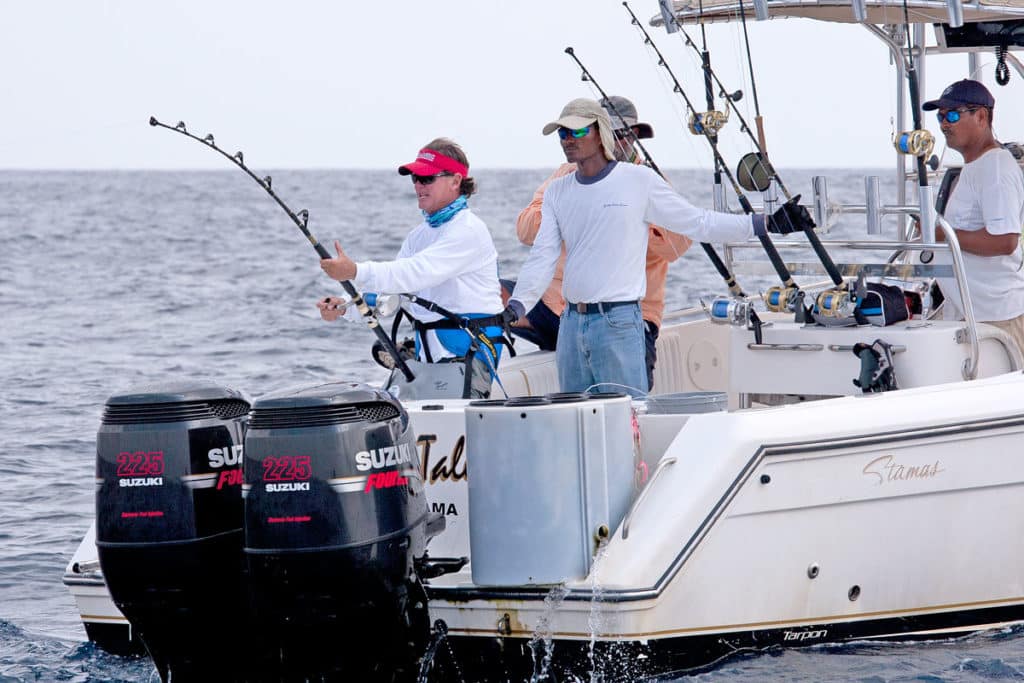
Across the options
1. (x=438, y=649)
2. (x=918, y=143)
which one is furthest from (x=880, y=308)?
(x=438, y=649)

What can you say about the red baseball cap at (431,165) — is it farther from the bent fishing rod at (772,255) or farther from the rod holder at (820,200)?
the rod holder at (820,200)

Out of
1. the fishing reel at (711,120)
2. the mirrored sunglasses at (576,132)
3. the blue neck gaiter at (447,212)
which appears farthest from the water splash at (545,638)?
the fishing reel at (711,120)

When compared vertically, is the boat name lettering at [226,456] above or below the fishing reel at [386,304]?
below

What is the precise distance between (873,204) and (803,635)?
151 cm

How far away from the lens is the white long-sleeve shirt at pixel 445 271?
458 centimetres

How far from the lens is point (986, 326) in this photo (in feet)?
17.1

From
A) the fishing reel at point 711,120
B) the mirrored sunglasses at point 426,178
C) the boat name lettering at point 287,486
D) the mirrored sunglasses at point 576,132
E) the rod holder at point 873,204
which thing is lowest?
the boat name lettering at point 287,486

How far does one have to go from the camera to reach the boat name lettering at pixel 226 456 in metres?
3.87

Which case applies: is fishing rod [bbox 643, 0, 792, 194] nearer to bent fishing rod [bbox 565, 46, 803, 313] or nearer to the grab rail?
bent fishing rod [bbox 565, 46, 803, 313]

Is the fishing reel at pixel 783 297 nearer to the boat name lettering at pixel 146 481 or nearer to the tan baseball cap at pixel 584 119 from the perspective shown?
the tan baseball cap at pixel 584 119

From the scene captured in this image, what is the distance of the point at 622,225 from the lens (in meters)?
4.93

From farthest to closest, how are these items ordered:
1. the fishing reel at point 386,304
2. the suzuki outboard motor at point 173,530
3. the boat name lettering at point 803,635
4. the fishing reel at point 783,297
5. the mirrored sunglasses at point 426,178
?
the fishing reel at point 783,297
the mirrored sunglasses at point 426,178
the fishing reel at point 386,304
the boat name lettering at point 803,635
the suzuki outboard motor at point 173,530

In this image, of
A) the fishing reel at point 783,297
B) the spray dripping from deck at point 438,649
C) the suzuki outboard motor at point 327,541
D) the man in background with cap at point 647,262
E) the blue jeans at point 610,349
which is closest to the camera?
the suzuki outboard motor at point 327,541

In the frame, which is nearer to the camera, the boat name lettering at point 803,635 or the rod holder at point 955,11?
the boat name lettering at point 803,635
